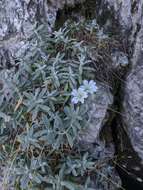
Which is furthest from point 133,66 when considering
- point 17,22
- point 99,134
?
point 17,22

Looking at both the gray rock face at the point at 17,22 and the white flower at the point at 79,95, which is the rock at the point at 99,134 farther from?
the gray rock face at the point at 17,22

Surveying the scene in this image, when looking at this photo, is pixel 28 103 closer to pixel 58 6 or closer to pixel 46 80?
pixel 46 80

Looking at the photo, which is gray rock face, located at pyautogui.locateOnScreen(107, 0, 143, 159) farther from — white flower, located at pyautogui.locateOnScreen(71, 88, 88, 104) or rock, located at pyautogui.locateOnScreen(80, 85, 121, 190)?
white flower, located at pyautogui.locateOnScreen(71, 88, 88, 104)

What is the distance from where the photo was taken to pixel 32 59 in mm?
1972

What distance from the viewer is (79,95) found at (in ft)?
5.82

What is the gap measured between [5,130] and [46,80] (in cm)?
34

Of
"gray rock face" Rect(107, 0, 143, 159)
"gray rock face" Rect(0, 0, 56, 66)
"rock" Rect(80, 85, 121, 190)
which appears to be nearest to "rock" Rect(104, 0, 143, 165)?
"gray rock face" Rect(107, 0, 143, 159)

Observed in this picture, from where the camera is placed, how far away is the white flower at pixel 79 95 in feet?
5.77

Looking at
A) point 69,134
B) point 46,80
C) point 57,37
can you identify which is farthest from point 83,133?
point 57,37

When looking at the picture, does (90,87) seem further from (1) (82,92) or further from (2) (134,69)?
(2) (134,69)

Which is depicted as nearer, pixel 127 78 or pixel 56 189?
pixel 56 189

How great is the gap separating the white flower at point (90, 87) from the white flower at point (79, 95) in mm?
25

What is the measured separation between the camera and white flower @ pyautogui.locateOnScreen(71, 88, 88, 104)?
1760 mm

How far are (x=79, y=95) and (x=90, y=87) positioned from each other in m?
0.06
